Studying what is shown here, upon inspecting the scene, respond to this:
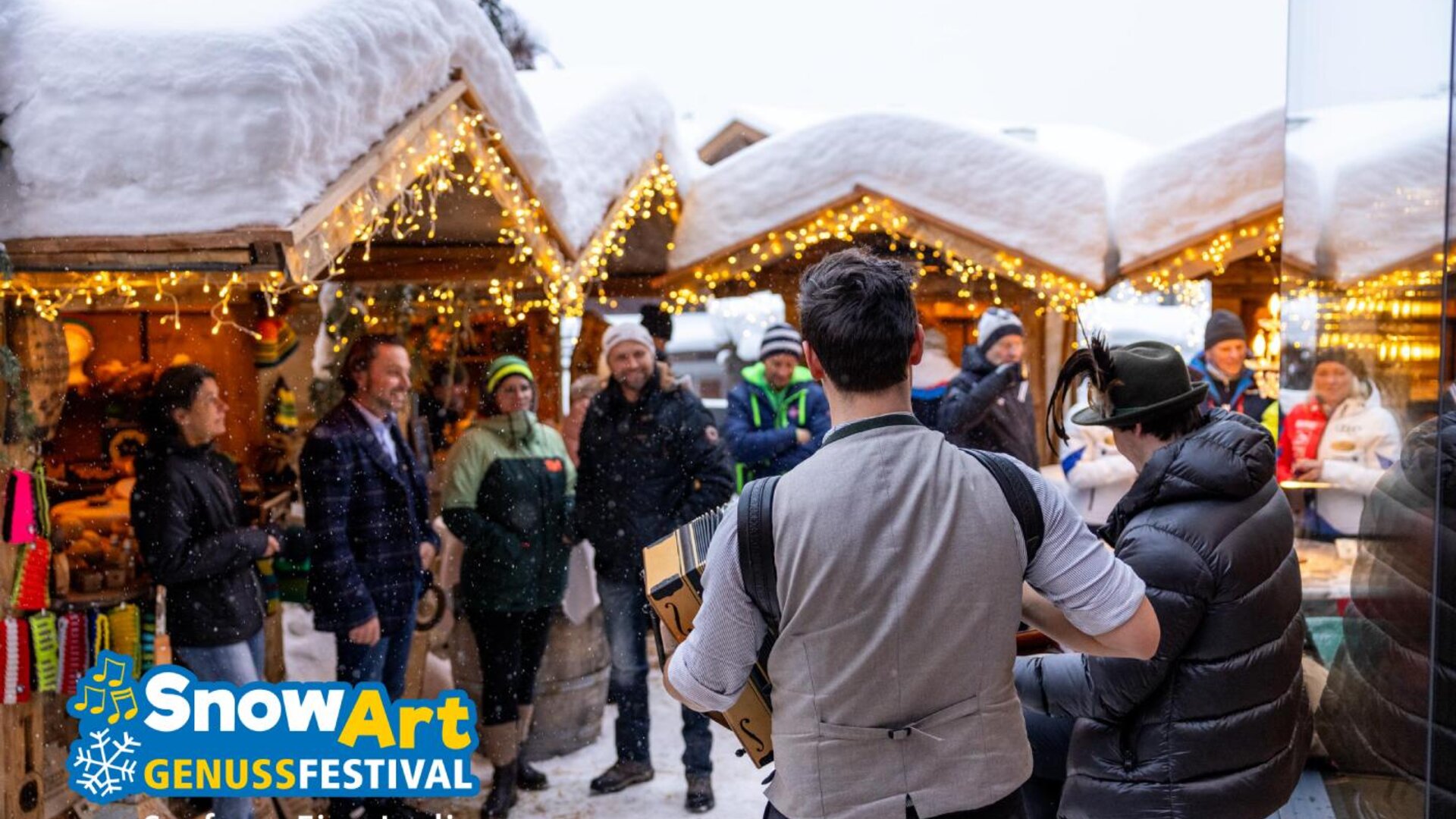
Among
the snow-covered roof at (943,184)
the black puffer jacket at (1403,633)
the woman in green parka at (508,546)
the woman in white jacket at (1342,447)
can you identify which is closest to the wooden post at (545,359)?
the snow-covered roof at (943,184)

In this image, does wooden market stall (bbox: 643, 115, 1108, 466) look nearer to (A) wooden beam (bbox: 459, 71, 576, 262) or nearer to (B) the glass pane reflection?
(A) wooden beam (bbox: 459, 71, 576, 262)

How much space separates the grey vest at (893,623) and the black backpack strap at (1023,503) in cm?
2

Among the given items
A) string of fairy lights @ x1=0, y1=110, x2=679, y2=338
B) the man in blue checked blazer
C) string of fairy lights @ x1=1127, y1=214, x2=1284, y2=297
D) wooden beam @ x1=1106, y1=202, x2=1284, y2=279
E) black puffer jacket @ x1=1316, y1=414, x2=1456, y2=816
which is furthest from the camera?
string of fairy lights @ x1=1127, y1=214, x2=1284, y2=297

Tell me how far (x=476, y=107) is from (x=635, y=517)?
5.20ft

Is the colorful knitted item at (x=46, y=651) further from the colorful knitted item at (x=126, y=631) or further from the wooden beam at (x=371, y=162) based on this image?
the wooden beam at (x=371, y=162)

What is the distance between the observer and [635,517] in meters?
4.21

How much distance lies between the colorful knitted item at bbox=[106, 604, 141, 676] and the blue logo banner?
8 centimetres

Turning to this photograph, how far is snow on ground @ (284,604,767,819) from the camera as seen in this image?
4062mm

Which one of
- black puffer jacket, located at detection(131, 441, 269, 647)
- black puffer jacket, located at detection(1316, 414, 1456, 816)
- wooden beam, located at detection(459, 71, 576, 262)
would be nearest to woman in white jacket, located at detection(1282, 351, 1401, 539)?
black puffer jacket, located at detection(1316, 414, 1456, 816)

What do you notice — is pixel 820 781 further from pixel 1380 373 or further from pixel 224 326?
pixel 224 326

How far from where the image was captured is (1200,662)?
83.9 inches

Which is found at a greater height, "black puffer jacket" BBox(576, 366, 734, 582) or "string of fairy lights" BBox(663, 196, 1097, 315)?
"string of fairy lights" BBox(663, 196, 1097, 315)

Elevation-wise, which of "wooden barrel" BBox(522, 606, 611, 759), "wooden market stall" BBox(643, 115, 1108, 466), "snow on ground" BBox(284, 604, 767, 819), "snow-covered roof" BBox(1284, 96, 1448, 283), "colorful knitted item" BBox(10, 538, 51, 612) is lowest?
"snow on ground" BBox(284, 604, 767, 819)

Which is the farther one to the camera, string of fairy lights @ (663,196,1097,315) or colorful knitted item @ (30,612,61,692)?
string of fairy lights @ (663,196,1097,315)
